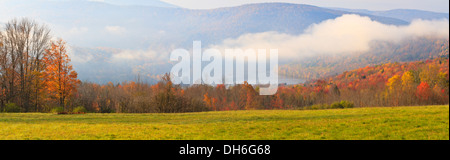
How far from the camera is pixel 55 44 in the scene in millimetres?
40062

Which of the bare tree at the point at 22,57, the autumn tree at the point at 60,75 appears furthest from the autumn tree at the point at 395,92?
the bare tree at the point at 22,57

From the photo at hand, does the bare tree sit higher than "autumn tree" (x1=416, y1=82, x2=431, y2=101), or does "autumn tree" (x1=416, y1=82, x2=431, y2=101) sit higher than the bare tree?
the bare tree

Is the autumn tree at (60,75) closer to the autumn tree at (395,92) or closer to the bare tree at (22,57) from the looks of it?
the bare tree at (22,57)

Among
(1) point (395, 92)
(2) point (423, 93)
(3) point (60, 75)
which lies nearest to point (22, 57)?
(3) point (60, 75)

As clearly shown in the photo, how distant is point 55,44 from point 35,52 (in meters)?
5.64

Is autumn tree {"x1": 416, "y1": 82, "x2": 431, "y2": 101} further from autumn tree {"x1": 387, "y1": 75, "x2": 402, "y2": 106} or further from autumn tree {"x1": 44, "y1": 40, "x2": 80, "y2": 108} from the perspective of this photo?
autumn tree {"x1": 44, "y1": 40, "x2": 80, "y2": 108}

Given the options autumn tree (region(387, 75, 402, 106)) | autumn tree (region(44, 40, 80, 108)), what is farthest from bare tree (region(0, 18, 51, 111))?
autumn tree (region(387, 75, 402, 106))

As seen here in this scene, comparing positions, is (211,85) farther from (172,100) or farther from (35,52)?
(172,100)

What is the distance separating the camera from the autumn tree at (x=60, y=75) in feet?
125

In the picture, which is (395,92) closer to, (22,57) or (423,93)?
(423,93)

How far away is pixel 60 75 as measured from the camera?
38.4 meters

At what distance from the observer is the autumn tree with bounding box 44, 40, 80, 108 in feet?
125

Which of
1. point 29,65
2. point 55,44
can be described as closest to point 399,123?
point 55,44
